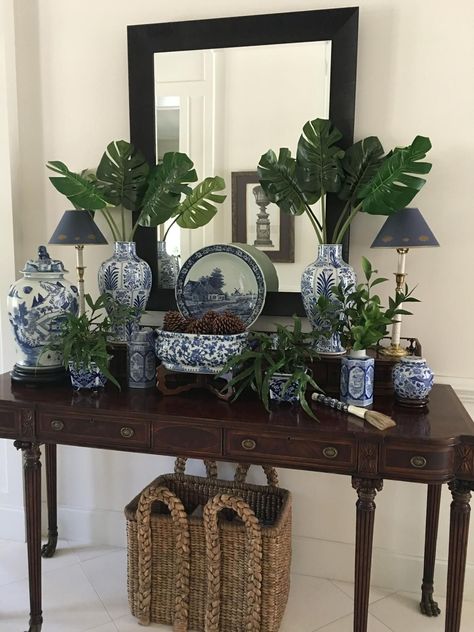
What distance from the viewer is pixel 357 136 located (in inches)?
86.7

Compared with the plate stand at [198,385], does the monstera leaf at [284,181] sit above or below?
above

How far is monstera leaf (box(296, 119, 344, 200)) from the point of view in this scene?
2.13m

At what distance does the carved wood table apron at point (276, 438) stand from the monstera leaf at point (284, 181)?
775mm

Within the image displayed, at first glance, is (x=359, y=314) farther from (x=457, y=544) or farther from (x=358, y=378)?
(x=457, y=544)

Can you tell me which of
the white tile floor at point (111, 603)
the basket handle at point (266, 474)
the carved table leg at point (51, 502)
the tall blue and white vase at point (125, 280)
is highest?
the tall blue and white vase at point (125, 280)

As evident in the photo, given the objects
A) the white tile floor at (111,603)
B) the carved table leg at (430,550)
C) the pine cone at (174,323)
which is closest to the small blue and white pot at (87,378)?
the pine cone at (174,323)

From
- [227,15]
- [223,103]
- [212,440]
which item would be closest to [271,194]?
[223,103]

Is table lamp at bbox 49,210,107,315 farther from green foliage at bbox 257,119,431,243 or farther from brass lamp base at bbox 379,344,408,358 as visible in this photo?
brass lamp base at bbox 379,344,408,358

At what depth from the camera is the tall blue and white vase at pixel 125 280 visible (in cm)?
227

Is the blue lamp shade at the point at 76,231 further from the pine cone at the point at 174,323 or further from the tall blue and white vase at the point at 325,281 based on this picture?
the tall blue and white vase at the point at 325,281

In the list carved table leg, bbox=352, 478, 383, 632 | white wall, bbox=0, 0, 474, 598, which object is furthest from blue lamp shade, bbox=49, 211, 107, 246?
carved table leg, bbox=352, 478, 383, 632

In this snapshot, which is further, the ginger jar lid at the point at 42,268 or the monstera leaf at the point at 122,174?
the monstera leaf at the point at 122,174

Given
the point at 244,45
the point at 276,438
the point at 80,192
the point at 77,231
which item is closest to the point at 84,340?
the point at 77,231

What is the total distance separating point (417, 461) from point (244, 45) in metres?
1.63
